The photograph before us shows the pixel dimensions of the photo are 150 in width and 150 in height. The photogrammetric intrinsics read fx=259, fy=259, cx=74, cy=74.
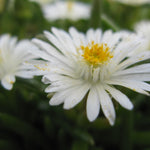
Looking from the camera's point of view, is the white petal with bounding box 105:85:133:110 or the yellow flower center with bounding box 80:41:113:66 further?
the yellow flower center with bounding box 80:41:113:66

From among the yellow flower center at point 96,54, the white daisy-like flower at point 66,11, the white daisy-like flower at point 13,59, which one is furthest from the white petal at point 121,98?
the white daisy-like flower at point 66,11

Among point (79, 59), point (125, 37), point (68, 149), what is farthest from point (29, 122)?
point (125, 37)

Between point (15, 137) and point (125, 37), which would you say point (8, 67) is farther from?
point (125, 37)

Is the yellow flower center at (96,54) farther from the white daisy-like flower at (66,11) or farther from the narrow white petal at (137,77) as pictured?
the white daisy-like flower at (66,11)

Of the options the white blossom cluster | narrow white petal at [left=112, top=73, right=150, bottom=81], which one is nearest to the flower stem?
the white blossom cluster

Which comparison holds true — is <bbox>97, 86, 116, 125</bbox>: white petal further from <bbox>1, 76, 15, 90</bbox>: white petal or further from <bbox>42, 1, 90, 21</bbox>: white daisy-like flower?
<bbox>42, 1, 90, 21</bbox>: white daisy-like flower

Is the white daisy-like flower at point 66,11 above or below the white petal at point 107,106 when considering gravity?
above
